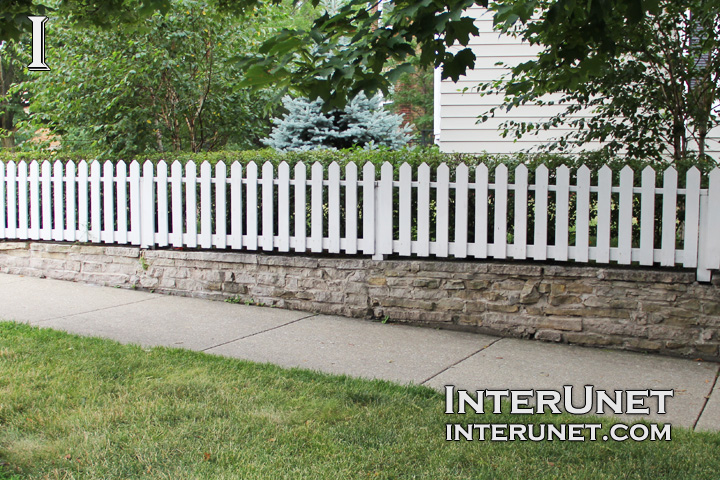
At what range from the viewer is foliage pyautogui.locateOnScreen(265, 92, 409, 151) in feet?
40.1

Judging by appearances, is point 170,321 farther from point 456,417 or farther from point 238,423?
point 456,417

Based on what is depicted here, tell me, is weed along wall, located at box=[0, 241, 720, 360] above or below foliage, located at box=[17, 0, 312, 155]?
below

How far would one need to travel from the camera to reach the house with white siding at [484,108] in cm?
1039

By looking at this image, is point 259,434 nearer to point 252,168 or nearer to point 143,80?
point 252,168

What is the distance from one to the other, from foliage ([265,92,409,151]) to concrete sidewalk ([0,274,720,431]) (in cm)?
568

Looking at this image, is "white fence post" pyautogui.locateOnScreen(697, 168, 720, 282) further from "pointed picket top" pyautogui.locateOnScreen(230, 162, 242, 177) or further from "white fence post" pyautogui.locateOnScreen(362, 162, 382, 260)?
"pointed picket top" pyautogui.locateOnScreen(230, 162, 242, 177)

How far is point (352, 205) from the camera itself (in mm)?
6578

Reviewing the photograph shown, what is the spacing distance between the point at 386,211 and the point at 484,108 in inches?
186

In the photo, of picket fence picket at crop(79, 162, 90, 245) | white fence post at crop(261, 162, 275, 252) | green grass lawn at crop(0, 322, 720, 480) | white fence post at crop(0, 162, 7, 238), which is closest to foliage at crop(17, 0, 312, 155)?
white fence post at crop(0, 162, 7, 238)

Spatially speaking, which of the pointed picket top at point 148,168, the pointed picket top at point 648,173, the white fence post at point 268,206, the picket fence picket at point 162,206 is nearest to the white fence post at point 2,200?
the pointed picket top at point 148,168

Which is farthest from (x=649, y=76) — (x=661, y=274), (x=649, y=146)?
(x=661, y=274)

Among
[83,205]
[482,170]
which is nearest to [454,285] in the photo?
[482,170]

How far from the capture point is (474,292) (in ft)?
20.0

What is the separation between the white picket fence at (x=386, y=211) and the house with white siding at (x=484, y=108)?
3880mm
